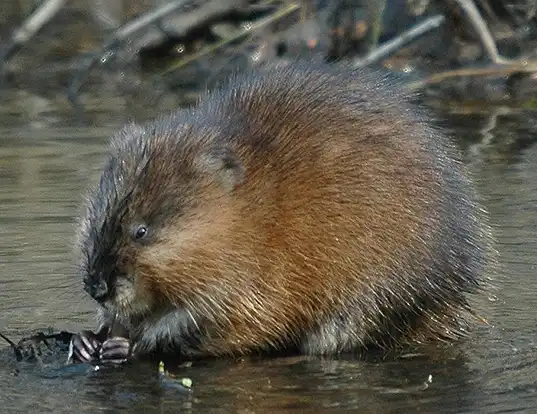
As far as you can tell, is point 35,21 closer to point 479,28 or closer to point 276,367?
point 479,28

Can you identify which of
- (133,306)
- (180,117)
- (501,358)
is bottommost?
(501,358)

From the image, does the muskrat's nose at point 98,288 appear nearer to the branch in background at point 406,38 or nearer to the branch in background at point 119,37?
the branch in background at point 406,38

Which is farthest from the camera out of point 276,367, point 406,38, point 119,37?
point 119,37

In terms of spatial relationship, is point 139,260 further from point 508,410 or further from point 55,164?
point 55,164

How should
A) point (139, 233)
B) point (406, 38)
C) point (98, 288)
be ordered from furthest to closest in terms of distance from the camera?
point (406, 38), point (139, 233), point (98, 288)

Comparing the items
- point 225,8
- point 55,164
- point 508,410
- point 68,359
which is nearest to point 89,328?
point 68,359

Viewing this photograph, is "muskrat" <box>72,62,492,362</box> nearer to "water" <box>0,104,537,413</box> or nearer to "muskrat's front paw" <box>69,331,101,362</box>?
"muskrat's front paw" <box>69,331,101,362</box>

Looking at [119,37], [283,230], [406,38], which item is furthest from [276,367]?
[119,37]
